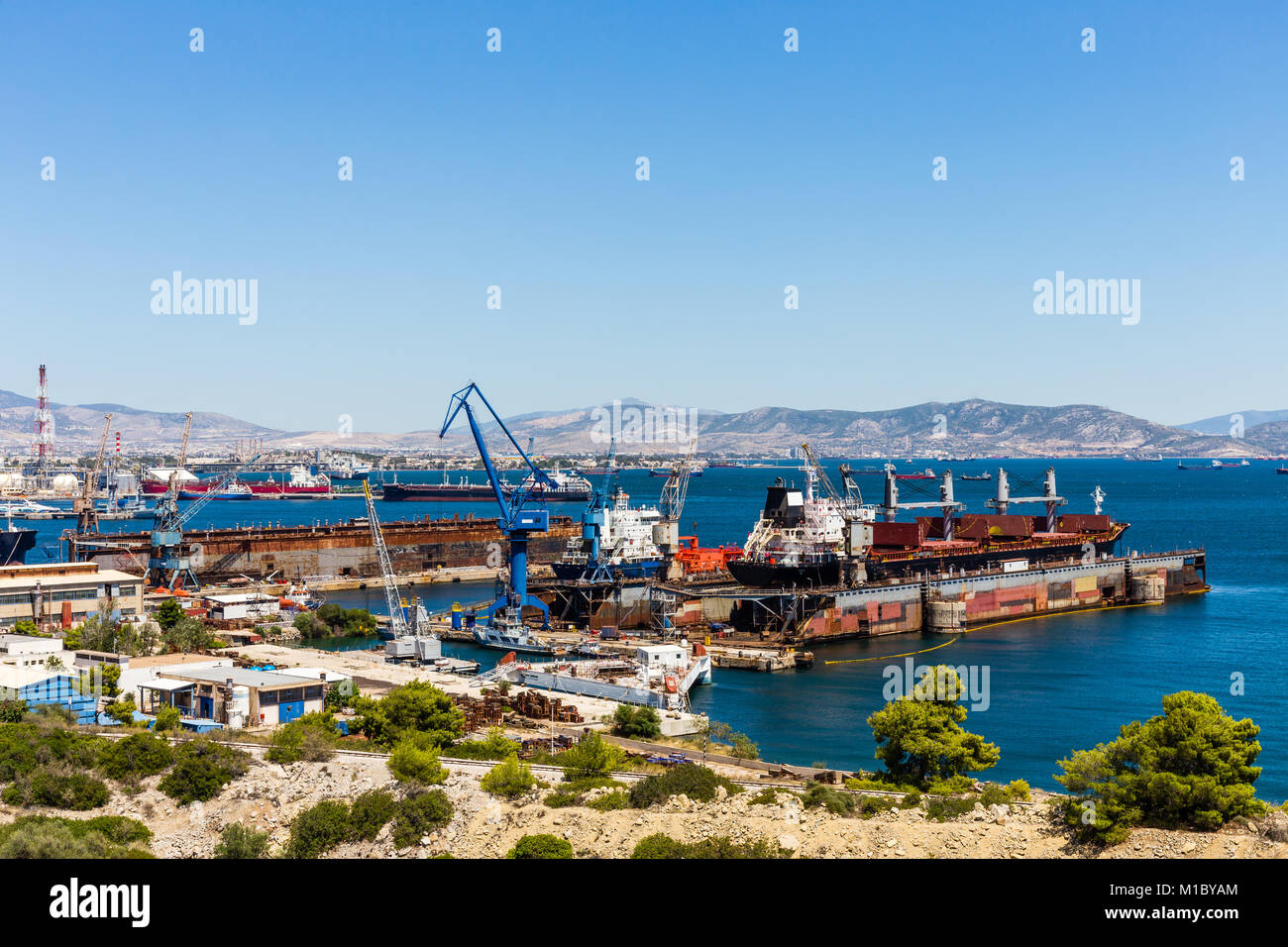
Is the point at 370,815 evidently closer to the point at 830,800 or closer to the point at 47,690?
the point at 830,800

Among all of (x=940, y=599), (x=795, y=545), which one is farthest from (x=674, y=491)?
(x=940, y=599)

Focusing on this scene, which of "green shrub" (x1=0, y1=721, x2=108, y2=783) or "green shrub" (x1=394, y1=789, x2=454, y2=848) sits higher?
"green shrub" (x1=0, y1=721, x2=108, y2=783)

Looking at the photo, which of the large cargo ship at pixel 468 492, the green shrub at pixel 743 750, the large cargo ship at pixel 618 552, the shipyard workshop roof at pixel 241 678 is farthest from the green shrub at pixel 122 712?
the large cargo ship at pixel 468 492

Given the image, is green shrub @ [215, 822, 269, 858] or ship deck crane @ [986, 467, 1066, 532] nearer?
green shrub @ [215, 822, 269, 858]

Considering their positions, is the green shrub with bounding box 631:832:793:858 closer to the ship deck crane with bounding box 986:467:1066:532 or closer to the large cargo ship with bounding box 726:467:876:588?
the large cargo ship with bounding box 726:467:876:588

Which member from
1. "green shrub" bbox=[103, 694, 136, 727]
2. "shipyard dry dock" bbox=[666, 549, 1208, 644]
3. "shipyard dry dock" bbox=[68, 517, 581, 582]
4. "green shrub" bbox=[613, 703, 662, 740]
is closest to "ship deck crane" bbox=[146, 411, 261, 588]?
"shipyard dry dock" bbox=[68, 517, 581, 582]

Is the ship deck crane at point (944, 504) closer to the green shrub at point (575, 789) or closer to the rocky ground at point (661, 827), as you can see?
the green shrub at point (575, 789)
